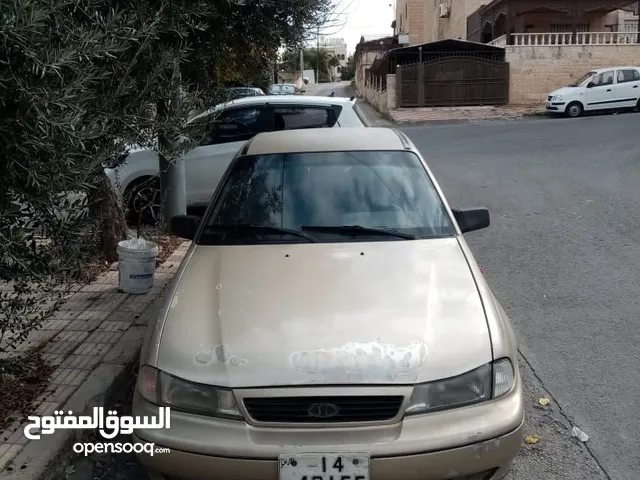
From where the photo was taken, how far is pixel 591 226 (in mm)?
8297

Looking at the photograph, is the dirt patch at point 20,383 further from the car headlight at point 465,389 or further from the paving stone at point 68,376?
the car headlight at point 465,389

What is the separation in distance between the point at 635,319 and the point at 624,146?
11.7 meters

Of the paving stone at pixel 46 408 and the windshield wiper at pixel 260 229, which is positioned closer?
the paving stone at pixel 46 408

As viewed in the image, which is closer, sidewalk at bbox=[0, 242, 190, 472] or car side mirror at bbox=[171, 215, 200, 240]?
sidewalk at bbox=[0, 242, 190, 472]

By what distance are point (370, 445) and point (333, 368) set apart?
13.2 inches

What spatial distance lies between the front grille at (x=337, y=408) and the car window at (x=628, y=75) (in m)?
25.8

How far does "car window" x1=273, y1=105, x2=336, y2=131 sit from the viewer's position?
877 centimetres

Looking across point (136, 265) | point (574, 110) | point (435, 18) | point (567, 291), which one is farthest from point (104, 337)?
point (435, 18)

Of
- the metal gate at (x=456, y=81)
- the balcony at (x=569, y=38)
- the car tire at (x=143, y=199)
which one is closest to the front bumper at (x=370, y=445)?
the car tire at (x=143, y=199)

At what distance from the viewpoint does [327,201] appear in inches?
164

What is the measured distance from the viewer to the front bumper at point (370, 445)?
8.82ft

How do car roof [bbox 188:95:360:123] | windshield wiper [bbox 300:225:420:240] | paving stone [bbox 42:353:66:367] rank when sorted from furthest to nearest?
1. car roof [bbox 188:95:360:123]
2. paving stone [bbox 42:353:66:367]
3. windshield wiper [bbox 300:225:420:240]

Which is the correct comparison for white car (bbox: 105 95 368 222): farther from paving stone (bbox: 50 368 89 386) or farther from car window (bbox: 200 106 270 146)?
paving stone (bbox: 50 368 89 386)

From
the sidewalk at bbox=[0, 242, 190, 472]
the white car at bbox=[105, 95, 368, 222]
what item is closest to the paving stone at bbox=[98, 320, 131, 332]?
the sidewalk at bbox=[0, 242, 190, 472]
